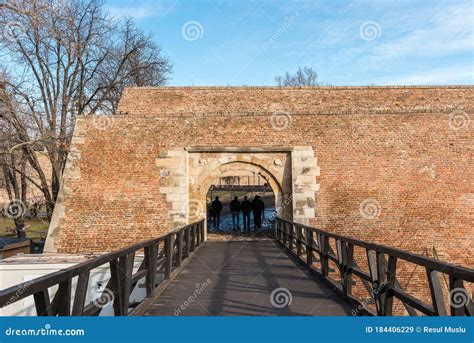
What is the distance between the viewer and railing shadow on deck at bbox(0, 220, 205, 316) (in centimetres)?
263

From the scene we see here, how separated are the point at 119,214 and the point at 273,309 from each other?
795 centimetres

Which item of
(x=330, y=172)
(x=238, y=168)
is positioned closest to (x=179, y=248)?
(x=238, y=168)

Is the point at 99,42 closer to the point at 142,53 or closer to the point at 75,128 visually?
the point at 142,53

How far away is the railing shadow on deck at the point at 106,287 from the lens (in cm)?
263

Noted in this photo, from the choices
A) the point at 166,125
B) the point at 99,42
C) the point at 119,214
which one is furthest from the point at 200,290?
the point at 99,42

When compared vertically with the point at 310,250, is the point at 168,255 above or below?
above

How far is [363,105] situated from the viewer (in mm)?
14000

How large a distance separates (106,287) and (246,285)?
2.46 metres

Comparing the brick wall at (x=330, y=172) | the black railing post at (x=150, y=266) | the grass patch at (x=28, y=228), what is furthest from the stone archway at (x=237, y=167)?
the grass patch at (x=28, y=228)

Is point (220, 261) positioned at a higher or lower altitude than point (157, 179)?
lower

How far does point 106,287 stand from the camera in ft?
13.8

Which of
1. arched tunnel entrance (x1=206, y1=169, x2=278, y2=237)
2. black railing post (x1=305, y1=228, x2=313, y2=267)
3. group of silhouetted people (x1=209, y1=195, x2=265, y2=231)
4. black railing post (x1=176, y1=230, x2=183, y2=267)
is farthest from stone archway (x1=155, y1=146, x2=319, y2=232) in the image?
black railing post (x1=305, y1=228, x2=313, y2=267)

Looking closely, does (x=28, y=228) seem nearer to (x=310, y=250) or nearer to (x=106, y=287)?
(x=310, y=250)

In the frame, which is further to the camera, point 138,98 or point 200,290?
point 138,98
